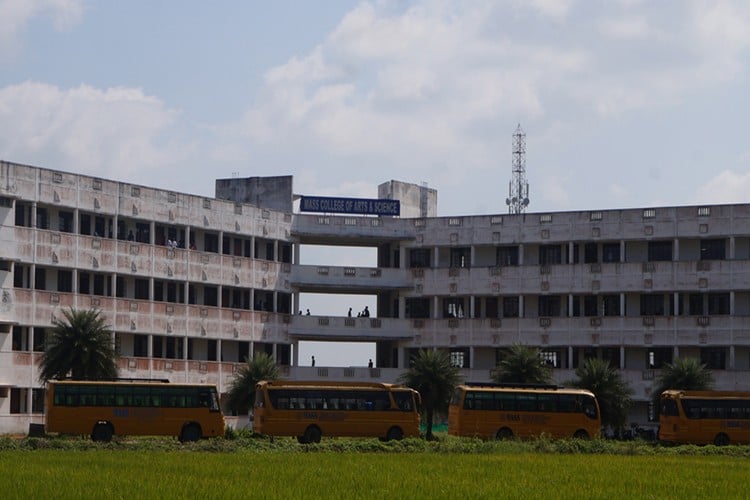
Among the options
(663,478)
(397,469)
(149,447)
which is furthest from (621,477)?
(149,447)

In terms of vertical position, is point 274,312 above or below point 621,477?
above

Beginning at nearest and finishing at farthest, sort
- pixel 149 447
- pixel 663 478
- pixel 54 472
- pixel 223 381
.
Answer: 1. pixel 54 472
2. pixel 663 478
3. pixel 149 447
4. pixel 223 381

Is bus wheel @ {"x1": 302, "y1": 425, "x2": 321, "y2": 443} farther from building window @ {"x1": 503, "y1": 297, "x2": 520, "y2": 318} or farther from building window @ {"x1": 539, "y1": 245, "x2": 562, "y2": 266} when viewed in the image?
building window @ {"x1": 539, "y1": 245, "x2": 562, "y2": 266}

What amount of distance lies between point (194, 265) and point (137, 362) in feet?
25.1

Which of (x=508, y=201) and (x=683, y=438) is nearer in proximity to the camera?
(x=683, y=438)

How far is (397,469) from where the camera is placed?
5128 centimetres

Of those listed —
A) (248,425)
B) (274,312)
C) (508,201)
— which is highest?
(508,201)

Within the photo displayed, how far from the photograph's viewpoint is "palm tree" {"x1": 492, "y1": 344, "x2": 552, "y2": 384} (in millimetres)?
88562

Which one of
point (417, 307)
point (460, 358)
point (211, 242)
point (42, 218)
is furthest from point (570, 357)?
point (42, 218)

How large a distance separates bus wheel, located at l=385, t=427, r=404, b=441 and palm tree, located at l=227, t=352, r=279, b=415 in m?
15.1

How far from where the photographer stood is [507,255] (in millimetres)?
102562

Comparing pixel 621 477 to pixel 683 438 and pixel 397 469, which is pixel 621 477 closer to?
pixel 397 469

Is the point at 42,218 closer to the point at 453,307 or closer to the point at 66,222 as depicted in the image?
the point at 66,222

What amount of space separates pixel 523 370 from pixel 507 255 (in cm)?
1556
